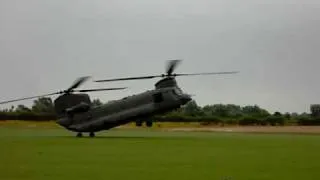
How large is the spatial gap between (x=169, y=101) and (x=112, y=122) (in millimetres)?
5118

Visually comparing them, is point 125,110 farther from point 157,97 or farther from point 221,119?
point 221,119

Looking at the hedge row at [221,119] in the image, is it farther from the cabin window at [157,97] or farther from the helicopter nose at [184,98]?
the helicopter nose at [184,98]

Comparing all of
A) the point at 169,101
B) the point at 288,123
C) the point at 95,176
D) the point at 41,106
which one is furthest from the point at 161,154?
the point at 41,106

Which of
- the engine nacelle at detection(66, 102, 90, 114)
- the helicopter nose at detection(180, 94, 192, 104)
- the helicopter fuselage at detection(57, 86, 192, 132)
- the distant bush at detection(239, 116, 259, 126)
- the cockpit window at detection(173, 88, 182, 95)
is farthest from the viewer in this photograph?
the distant bush at detection(239, 116, 259, 126)

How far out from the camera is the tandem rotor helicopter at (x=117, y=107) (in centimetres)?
4759

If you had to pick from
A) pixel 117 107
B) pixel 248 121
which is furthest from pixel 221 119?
pixel 117 107

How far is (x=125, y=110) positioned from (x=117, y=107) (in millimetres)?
648

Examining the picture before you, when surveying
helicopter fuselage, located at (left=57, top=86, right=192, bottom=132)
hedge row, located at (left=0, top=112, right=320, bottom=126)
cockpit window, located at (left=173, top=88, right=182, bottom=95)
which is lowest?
helicopter fuselage, located at (left=57, top=86, right=192, bottom=132)

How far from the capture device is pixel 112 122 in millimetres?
49844

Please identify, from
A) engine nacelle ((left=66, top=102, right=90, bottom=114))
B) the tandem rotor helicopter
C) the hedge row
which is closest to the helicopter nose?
the tandem rotor helicopter

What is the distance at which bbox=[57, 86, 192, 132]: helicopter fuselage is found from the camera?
1869 inches

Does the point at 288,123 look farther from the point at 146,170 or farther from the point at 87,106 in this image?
the point at 146,170

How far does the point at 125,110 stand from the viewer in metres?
49.5

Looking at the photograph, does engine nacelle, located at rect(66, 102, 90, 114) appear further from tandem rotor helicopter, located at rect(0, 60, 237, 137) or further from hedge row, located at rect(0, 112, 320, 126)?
hedge row, located at rect(0, 112, 320, 126)
